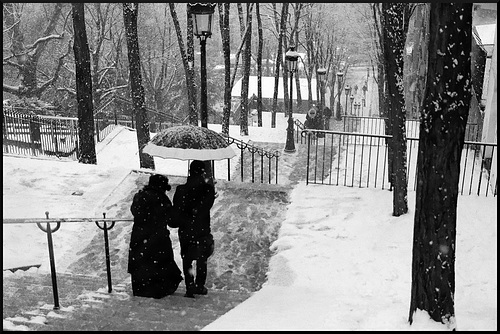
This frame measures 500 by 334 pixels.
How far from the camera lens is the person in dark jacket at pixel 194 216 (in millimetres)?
5305

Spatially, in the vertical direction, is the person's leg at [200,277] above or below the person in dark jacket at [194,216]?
below

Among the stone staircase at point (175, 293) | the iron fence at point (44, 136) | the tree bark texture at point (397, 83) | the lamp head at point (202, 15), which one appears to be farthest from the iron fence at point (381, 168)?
the iron fence at point (44, 136)

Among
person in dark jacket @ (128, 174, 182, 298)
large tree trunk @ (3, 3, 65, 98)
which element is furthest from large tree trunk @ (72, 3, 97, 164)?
large tree trunk @ (3, 3, 65, 98)

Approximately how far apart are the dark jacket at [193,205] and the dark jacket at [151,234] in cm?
15

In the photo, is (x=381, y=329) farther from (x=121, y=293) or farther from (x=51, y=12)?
(x=51, y=12)

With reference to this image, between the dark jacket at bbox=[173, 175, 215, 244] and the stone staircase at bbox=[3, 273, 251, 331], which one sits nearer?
the stone staircase at bbox=[3, 273, 251, 331]

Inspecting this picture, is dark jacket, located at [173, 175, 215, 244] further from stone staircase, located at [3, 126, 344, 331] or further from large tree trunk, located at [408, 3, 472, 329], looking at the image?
large tree trunk, located at [408, 3, 472, 329]

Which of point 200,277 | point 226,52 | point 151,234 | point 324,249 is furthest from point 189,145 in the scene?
Answer: point 226,52

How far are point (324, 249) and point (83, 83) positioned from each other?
860 centimetres

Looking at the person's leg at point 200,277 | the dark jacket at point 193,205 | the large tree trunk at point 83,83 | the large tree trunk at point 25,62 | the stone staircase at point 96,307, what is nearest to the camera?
the stone staircase at point 96,307

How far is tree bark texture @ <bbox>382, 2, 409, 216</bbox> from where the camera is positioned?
302 inches

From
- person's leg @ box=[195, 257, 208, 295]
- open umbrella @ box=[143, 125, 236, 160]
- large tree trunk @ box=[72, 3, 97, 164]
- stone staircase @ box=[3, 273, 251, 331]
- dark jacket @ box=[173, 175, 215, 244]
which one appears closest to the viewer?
stone staircase @ box=[3, 273, 251, 331]

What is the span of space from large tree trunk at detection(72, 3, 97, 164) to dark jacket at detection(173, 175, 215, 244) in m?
8.36

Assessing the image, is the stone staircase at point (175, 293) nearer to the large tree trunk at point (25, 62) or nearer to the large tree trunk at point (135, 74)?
the large tree trunk at point (135, 74)
